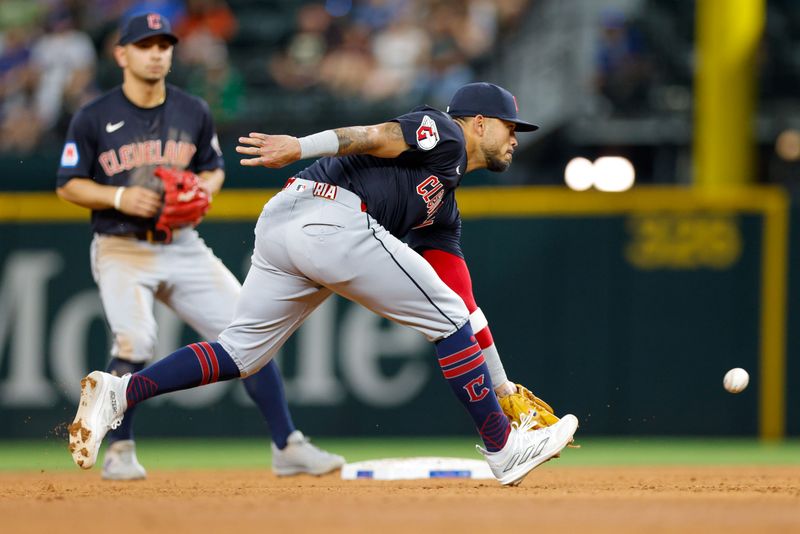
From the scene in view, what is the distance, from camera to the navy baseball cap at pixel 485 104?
5.45 meters

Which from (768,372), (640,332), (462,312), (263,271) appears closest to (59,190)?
(263,271)

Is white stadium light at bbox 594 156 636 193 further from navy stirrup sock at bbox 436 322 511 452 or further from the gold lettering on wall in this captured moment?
navy stirrup sock at bbox 436 322 511 452

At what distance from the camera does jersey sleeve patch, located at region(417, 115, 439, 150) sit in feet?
16.8

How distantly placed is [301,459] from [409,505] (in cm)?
177

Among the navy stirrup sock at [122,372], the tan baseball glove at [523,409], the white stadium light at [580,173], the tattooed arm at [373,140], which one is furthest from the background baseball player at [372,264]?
the white stadium light at [580,173]

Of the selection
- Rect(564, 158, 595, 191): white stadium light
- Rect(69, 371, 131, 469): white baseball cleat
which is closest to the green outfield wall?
Rect(564, 158, 595, 191): white stadium light

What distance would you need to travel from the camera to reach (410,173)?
5301 mm

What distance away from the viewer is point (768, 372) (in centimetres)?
906

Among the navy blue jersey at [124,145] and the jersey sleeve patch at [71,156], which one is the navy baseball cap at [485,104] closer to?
the navy blue jersey at [124,145]

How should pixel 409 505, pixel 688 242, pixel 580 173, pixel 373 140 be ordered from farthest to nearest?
pixel 580 173
pixel 688 242
pixel 373 140
pixel 409 505

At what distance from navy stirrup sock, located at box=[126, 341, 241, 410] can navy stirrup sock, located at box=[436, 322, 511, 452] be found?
886mm

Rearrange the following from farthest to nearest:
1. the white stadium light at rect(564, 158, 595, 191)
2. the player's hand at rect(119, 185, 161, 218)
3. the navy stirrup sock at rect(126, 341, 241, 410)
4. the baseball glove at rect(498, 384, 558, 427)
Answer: the white stadium light at rect(564, 158, 595, 191) < the player's hand at rect(119, 185, 161, 218) < the baseball glove at rect(498, 384, 558, 427) < the navy stirrup sock at rect(126, 341, 241, 410)

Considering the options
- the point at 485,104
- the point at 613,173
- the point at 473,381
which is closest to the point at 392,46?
the point at 613,173

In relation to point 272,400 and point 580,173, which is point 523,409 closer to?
point 272,400
